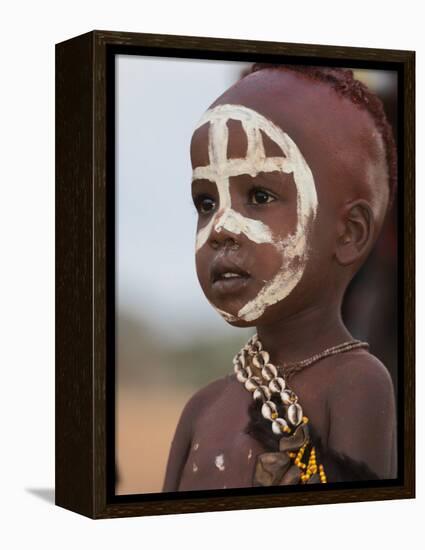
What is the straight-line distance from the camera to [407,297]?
7.54 m

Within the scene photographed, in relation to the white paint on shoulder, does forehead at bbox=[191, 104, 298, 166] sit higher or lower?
higher

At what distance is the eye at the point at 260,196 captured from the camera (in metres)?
7.02

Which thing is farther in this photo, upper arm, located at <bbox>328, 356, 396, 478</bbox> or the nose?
upper arm, located at <bbox>328, 356, 396, 478</bbox>

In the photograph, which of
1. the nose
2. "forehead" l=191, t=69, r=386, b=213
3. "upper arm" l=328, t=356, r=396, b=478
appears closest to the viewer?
the nose

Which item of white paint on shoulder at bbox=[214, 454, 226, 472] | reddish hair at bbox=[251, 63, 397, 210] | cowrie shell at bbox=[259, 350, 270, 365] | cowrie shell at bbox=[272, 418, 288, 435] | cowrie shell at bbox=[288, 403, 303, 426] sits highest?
reddish hair at bbox=[251, 63, 397, 210]

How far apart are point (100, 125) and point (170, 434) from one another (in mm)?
1245

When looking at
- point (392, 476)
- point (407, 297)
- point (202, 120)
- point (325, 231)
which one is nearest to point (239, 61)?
point (202, 120)

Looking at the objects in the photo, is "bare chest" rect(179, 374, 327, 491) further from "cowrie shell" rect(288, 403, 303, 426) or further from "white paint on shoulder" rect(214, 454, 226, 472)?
"cowrie shell" rect(288, 403, 303, 426)

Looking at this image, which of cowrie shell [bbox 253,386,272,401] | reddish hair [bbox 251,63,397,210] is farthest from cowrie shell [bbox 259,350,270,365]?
reddish hair [bbox 251,63,397,210]

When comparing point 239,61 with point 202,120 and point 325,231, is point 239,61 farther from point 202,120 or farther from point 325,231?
point 325,231

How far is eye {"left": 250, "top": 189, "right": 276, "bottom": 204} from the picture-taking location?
702 cm

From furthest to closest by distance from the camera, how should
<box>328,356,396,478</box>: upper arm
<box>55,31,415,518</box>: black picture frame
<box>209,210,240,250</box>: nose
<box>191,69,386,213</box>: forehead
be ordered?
<box>328,356,396,478</box>: upper arm
<box>191,69,386,213</box>: forehead
<box>209,210,240,250</box>: nose
<box>55,31,415,518</box>: black picture frame

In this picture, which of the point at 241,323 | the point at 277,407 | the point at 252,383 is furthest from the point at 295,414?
the point at 241,323

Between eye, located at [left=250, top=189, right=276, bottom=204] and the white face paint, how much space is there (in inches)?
2.8
